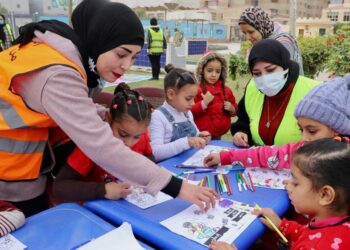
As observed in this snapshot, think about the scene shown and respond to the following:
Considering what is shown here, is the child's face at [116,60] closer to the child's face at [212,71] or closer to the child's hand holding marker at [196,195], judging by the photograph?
the child's hand holding marker at [196,195]

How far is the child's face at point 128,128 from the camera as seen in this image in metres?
1.62

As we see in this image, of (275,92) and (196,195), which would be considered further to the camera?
(275,92)

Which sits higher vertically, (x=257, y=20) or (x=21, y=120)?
(x=257, y=20)

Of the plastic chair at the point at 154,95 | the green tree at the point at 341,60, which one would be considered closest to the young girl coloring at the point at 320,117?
the plastic chair at the point at 154,95

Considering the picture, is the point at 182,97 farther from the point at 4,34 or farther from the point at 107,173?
the point at 4,34

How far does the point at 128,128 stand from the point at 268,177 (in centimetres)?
72

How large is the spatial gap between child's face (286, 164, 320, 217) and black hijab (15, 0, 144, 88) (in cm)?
83

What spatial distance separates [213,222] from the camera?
1212 mm

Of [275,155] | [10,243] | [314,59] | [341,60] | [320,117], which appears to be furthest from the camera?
[314,59]

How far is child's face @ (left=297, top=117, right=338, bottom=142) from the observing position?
159 centimetres

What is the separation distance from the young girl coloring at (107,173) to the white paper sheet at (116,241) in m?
0.25

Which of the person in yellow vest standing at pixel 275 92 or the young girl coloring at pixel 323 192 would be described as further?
the person in yellow vest standing at pixel 275 92

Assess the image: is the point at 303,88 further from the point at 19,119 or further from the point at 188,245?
the point at 19,119

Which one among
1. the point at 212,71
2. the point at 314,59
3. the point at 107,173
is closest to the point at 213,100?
the point at 212,71
